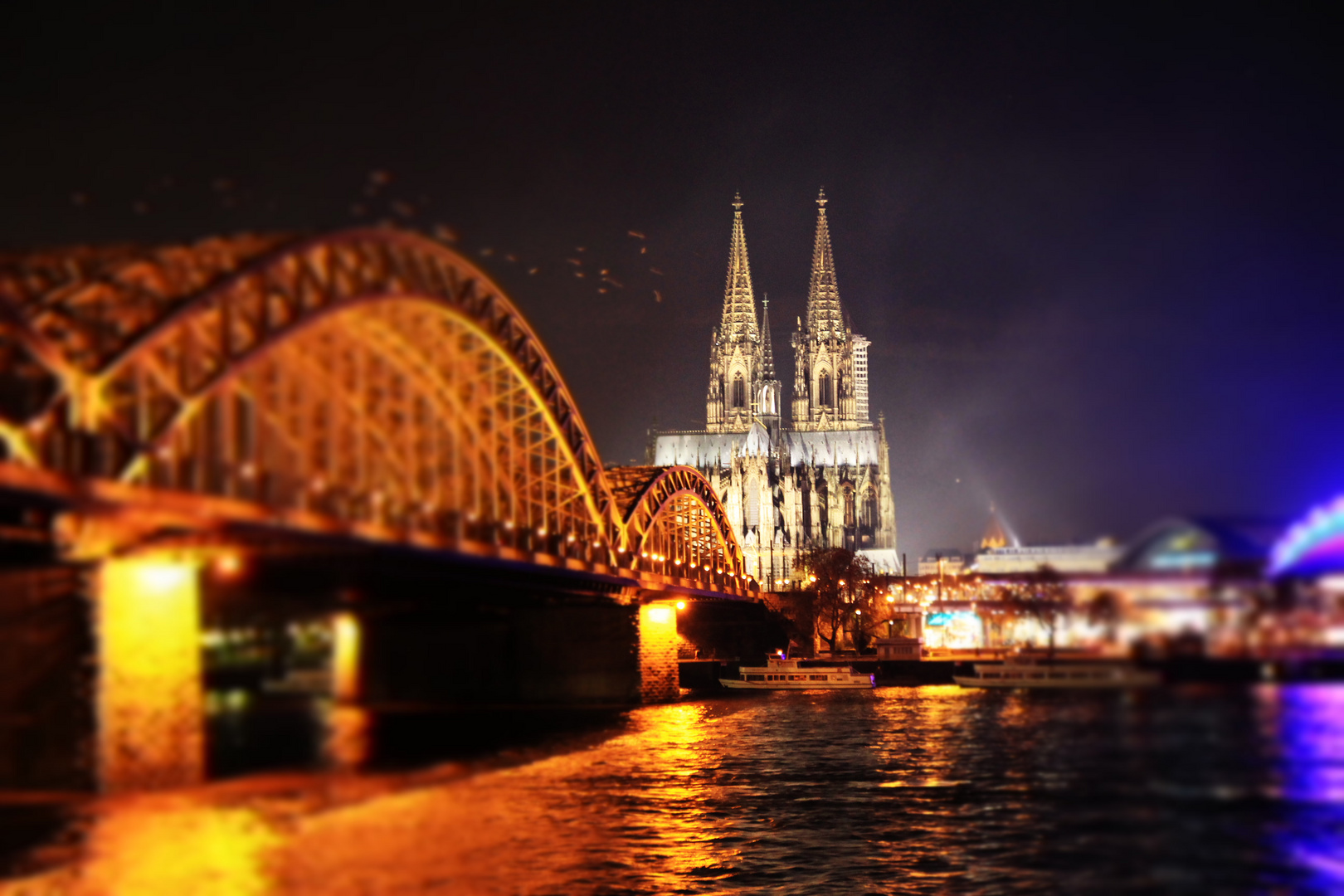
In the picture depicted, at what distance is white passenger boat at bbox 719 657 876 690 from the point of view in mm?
92062

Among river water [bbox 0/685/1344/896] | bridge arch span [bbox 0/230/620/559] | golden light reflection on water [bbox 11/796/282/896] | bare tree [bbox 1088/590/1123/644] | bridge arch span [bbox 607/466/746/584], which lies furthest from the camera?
bridge arch span [bbox 607/466/746/584]

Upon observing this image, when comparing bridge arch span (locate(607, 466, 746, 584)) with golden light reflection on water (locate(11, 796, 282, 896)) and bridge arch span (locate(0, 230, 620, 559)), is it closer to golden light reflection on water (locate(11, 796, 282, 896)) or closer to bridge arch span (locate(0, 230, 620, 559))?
bridge arch span (locate(0, 230, 620, 559))

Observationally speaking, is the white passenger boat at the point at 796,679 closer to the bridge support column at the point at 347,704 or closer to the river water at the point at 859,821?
the bridge support column at the point at 347,704

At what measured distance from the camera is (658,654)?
3078 inches

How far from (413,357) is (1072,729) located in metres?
34.6

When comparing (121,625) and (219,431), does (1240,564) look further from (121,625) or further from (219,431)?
(219,431)

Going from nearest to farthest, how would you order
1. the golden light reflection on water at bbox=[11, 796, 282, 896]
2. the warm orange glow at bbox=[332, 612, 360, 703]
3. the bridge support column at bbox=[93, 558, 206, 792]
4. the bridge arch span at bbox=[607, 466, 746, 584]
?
the golden light reflection on water at bbox=[11, 796, 282, 896] < the bridge support column at bbox=[93, 558, 206, 792] < the warm orange glow at bbox=[332, 612, 360, 703] < the bridge arch span at bbox=[607, 466, 746, 584]

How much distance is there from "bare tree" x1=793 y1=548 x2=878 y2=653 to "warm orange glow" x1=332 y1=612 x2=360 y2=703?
270ft

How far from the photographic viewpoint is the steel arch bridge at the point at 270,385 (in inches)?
1021

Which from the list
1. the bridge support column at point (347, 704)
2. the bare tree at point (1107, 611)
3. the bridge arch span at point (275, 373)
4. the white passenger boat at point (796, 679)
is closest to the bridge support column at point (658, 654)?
the white passenger boat at point (796, 679)

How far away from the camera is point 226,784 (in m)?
28.3

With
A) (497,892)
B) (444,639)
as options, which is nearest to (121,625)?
(497,892)

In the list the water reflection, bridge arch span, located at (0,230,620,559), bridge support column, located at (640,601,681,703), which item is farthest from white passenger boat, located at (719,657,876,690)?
the water reflection

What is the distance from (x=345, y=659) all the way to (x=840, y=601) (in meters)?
90.9
